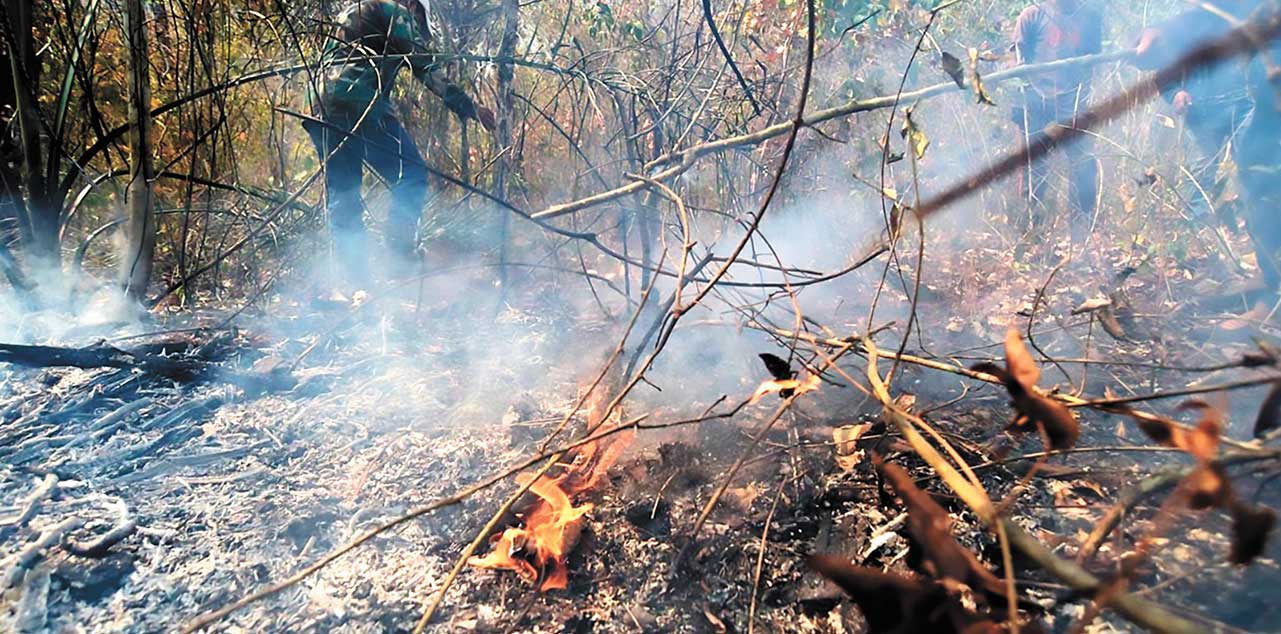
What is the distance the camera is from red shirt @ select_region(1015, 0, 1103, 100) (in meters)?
5.38

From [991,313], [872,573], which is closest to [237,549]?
[872,573]

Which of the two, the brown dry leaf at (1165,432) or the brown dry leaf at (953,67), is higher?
the brown dry leaf at (953,67)

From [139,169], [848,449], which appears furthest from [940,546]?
[139,169]

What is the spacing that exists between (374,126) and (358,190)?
488 millimetres

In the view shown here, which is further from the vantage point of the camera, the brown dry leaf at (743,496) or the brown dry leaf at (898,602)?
the brown dry leaf at (743,496)

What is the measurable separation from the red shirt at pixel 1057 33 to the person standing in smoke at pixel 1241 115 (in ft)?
3.82

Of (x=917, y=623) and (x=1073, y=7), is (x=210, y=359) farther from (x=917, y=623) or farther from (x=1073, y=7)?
(x=1073, y=7)

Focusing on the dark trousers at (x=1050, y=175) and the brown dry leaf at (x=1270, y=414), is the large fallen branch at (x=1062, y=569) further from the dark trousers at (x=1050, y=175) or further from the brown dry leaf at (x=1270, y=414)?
the dark trousers at (x=1050, y=175)

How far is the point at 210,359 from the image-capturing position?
124 inches

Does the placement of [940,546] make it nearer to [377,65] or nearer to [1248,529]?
[1248,529]

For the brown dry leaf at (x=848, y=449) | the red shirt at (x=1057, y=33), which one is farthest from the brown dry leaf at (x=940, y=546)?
the red shirt at (x=1057, y=33)

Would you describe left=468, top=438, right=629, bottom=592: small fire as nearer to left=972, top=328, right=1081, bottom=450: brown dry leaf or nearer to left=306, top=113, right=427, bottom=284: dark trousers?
left=972, top=328, right=1081, bottom=450: brown dry leaf

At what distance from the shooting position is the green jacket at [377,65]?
399cm

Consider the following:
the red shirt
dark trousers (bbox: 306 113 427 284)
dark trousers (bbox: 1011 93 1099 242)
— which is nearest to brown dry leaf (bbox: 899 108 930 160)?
dark trousers (bbox: 306 113 427 284)
